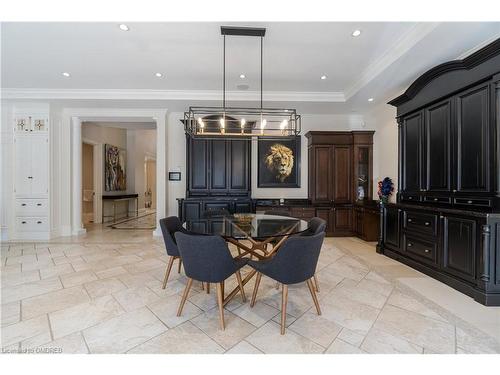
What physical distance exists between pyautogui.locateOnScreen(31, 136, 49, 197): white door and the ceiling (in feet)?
3.22

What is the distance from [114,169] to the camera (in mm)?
8023

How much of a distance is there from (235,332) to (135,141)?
31.6 ft

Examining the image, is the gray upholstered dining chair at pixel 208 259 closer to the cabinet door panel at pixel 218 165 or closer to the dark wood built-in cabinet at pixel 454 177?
the dark wood built-in cabinet at pixel 454 177

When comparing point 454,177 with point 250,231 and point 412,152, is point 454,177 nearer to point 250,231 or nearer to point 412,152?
point 412,152

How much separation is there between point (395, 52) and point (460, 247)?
264cm

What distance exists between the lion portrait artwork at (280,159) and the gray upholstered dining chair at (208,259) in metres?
4.01

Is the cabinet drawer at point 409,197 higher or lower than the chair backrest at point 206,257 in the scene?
higher

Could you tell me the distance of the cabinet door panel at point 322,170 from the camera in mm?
5422

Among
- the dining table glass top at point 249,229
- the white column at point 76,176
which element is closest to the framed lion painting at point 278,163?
the dining table glass top at point 249,229

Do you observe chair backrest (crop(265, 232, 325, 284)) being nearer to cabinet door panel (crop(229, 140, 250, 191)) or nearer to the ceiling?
the ceiling

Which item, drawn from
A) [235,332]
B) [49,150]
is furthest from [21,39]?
[235,332]

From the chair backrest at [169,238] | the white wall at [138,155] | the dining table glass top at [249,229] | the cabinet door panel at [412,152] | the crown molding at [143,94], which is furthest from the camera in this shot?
the white wall at [138,155]
